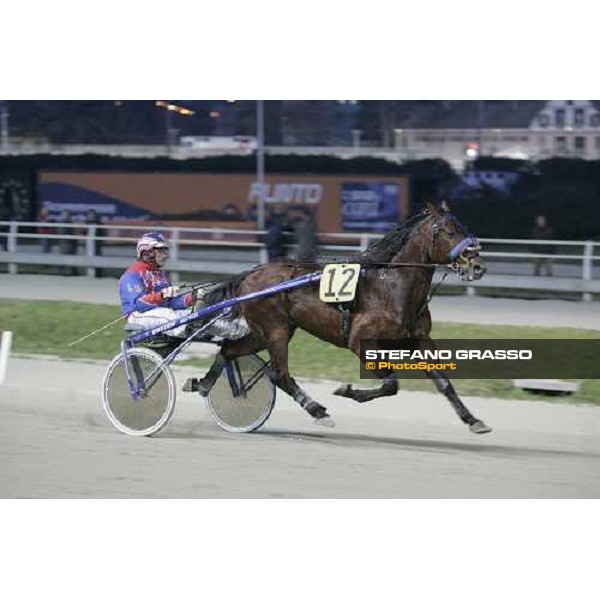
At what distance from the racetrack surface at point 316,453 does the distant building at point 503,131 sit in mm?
1277

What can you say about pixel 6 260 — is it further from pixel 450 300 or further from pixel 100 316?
pixel 450 300

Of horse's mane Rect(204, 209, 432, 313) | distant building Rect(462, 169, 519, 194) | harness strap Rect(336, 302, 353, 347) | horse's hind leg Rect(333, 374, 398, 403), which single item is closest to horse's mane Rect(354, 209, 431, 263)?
horse's mane Rect(204, 209, 432, 313)

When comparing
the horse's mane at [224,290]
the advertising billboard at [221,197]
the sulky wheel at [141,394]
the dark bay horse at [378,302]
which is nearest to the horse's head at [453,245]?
the dark bay horse at [378,302]

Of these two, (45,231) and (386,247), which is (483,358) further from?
(45,231)

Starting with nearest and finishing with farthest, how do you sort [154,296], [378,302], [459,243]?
[459,243], [378,302], [154,296]

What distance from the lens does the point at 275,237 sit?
8.84m

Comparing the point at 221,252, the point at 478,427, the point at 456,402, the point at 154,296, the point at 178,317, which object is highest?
the point at 221,252

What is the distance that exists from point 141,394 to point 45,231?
101 centimetres

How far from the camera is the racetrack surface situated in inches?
324

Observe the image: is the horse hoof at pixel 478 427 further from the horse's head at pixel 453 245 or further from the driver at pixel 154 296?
the driver at pixel 154 296

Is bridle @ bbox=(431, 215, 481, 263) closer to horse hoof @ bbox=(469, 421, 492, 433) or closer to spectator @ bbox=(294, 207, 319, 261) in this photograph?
spectator @ bbox=(294, 207, 319, 261)

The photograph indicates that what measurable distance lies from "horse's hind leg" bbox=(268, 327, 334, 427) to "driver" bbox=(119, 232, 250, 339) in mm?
177

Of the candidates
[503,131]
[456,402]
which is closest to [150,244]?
[456,402]

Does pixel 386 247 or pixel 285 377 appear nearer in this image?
pixel 386 247
